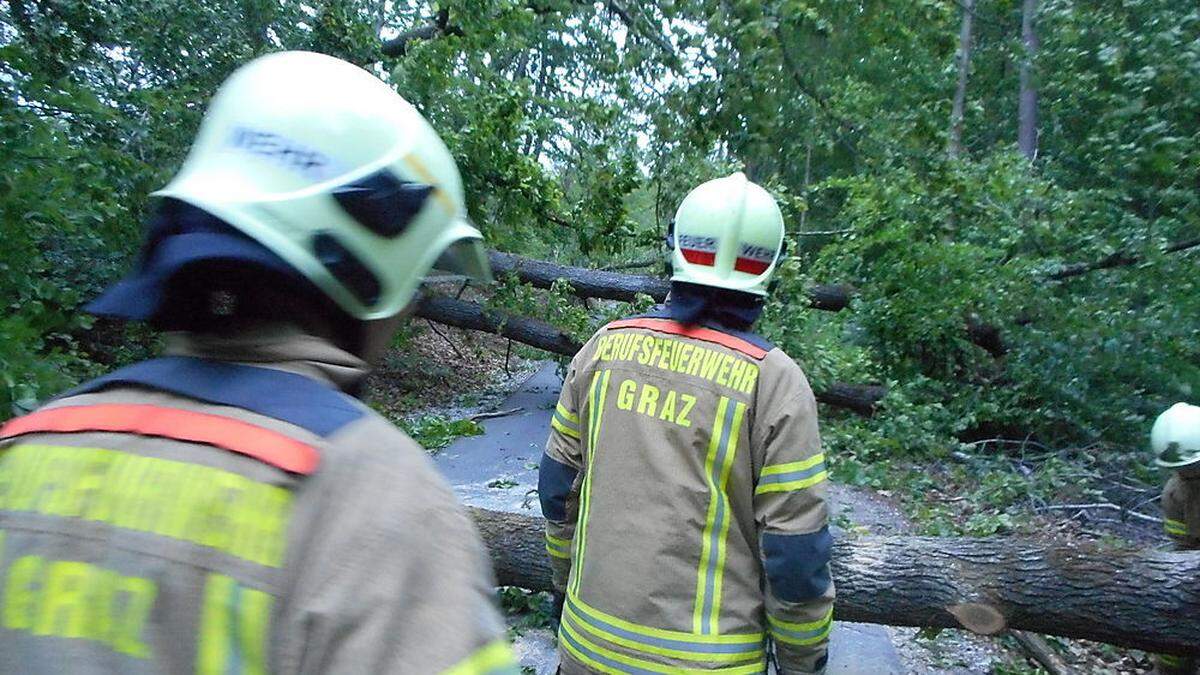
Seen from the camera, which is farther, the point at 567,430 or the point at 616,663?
the point at 567,430

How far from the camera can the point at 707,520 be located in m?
2.07

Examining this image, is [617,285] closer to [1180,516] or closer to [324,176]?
[1180,516]

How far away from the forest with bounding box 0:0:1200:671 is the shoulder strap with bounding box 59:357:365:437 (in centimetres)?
506

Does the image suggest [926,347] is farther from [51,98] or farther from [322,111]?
[322,111]

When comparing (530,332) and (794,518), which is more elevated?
(794,518)

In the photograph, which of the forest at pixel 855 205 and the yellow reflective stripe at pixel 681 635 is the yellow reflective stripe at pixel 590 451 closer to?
the yellow reflective stripe at pixel 681 635

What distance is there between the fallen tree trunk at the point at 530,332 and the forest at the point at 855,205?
1.4 inches

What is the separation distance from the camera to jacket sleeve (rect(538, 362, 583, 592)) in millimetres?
2402

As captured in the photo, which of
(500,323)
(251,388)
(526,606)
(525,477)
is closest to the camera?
(251,388)

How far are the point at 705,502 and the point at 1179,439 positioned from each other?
11.0ft

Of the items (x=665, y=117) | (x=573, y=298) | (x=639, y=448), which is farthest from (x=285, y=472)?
(x=573, y=298)

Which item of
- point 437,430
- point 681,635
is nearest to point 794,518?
point 681,635

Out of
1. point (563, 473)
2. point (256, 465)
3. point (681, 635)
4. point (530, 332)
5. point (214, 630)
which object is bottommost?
point (530, 332)

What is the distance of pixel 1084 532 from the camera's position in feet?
19.8
